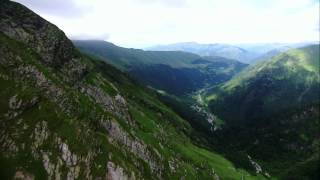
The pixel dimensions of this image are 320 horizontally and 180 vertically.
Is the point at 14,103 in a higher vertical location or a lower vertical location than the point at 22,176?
higher

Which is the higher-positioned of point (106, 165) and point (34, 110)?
point (34, 110)

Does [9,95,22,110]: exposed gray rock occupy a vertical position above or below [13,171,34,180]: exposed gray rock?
above

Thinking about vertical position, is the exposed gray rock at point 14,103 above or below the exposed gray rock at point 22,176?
above

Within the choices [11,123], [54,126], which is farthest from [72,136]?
[11,123]

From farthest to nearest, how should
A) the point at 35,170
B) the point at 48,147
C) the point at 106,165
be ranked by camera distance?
the point at 106,165, the point at 48,147, the point at 35,170

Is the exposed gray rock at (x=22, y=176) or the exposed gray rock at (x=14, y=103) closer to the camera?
the exposed gray rock at (x=22, y=176)

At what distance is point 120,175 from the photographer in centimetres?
18412

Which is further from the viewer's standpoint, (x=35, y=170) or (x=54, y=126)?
(x=54, y=126)

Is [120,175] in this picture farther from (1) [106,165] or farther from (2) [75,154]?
(2) [75,154]

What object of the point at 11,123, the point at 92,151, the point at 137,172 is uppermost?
the point at 11,123

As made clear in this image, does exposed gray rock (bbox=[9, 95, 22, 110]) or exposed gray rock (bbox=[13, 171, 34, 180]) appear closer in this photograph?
exposed gray rock (bbox=[13, 171, 34, 180])

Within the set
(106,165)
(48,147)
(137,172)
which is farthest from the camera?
(137,172)

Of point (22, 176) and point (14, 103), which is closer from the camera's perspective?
point (22, 176)

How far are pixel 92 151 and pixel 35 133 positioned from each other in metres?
24.9
